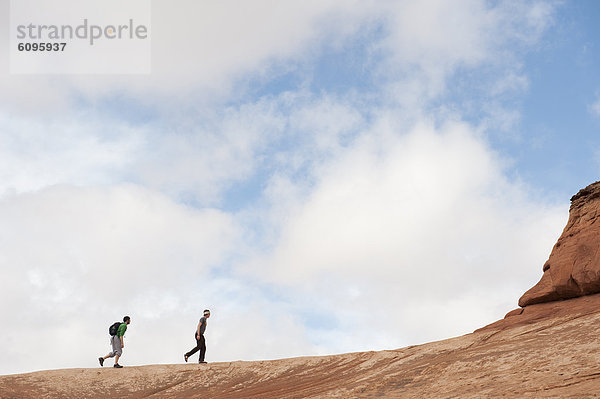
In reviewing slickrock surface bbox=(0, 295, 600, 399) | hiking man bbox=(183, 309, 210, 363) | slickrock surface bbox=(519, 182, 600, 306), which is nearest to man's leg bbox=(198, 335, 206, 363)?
hiking man bbox=(183, 309, 210, 363)

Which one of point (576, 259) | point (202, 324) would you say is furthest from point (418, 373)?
point (202, 324)

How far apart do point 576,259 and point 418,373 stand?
7.66 metres

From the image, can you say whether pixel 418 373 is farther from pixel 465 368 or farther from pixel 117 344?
pixel 117 344

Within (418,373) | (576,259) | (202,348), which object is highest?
(576,259)

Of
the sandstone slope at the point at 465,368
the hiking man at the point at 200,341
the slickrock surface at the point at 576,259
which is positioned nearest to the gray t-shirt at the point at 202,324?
the hiking man at the point at 200,341

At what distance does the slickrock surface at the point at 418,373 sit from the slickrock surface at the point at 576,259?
0.41 metres

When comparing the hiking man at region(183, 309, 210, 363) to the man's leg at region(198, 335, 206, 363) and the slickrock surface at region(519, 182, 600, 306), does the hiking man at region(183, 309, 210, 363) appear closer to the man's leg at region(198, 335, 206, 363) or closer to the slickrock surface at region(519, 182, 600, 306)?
the man's leg at region(198, 335, 206, 363)

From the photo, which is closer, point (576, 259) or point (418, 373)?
point (418, 373)

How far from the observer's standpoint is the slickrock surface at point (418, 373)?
468 inches

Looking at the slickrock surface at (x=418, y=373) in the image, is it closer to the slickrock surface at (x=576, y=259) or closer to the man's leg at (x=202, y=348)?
the slickrock surface at (x=576, y=259)

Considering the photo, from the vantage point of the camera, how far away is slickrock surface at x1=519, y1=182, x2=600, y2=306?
17875 mm

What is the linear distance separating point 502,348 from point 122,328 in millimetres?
14682

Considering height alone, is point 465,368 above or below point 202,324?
below

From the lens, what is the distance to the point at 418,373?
582 inches
